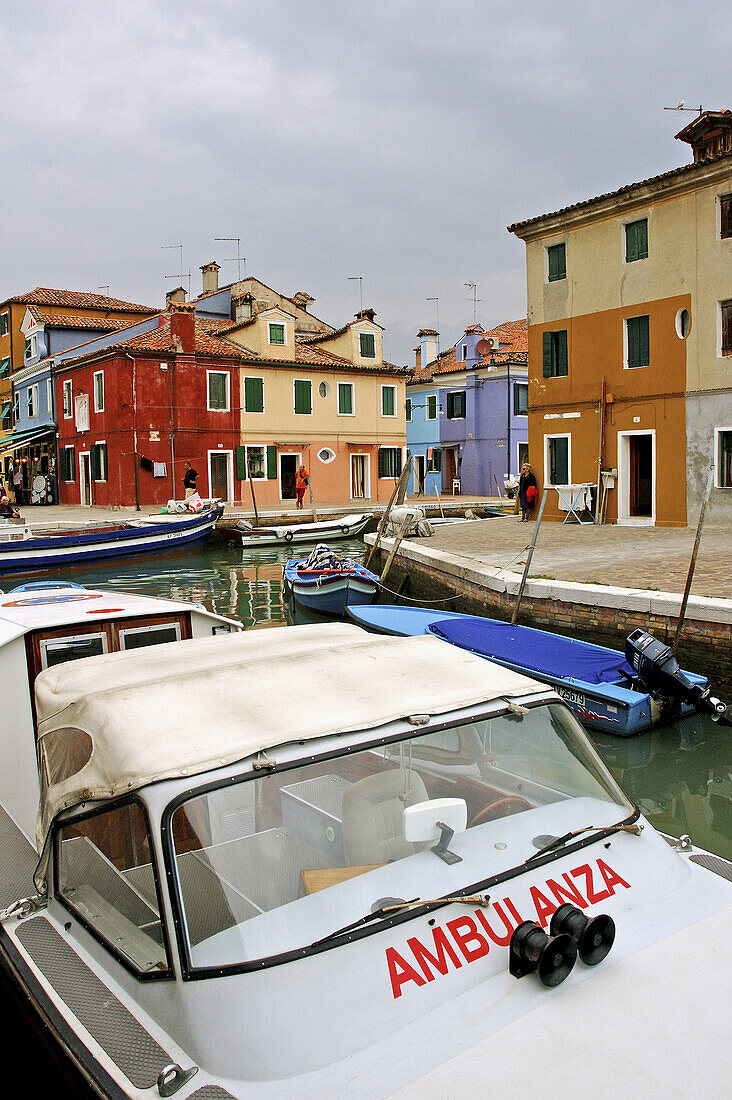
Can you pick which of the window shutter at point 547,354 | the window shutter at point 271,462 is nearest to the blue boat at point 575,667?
the window shutter at point 547,354

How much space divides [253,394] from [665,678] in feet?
84.7

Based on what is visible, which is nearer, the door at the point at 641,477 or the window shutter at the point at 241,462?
the door at the point at 641,477

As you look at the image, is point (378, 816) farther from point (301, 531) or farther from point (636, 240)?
point (301, 531)

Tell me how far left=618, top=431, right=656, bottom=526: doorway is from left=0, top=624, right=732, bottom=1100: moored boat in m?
16.6

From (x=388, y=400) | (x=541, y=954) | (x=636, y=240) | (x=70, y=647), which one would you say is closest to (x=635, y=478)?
(x=636, y=240)

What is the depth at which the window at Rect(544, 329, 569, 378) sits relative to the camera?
2012cm

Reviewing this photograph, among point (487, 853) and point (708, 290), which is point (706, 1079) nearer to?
point (487, 853)

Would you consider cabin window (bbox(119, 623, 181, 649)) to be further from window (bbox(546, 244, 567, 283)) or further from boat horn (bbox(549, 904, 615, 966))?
window (bbox(546, 244, 567, 283))

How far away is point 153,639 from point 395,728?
9.72 feet

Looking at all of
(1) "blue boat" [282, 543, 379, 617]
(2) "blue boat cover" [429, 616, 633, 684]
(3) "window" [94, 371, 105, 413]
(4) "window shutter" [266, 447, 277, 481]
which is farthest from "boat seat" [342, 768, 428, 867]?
(4) "window shutter" [266, 447, 277, 481]

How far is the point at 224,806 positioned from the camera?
2494mm

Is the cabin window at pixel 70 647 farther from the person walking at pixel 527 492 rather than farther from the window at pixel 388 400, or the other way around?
the window at pixel 388 400

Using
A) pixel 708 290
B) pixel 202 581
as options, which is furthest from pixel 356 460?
pixel 708 290

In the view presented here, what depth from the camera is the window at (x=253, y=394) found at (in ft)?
101
